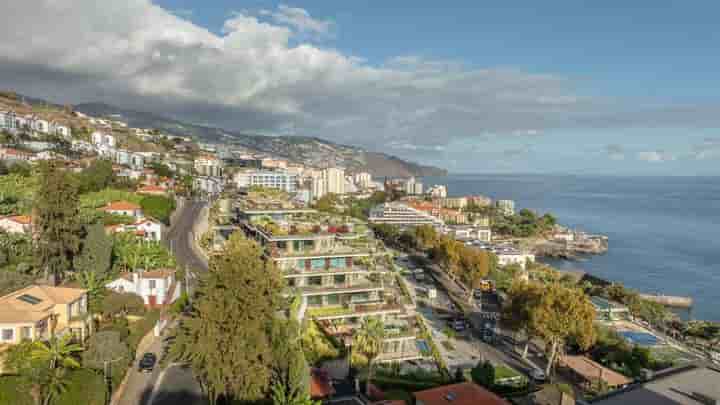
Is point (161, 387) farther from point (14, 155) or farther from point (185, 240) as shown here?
point (14, 155)

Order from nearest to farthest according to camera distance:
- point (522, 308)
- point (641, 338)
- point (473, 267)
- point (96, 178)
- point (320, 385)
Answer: point (320, 385), point (522, 308), point (641, 338), point (473, 267), point (96, 178)

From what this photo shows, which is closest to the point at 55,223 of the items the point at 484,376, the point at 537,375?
the point at 484,376

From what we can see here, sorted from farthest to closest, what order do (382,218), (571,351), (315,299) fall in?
(382,218)
(571,351)
(315,299)

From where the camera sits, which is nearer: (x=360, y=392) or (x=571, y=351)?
(x=360, y=392)

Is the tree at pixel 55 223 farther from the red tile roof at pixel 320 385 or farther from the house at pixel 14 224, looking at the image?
the red tile roof at pixel 320 385

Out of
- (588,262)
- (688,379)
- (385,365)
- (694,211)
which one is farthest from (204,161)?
(694,211)

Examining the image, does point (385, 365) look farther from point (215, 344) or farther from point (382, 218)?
point (382, 218)

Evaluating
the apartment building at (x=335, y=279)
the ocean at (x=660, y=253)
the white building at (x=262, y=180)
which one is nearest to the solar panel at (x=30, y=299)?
the apartment building at (x=335, y=279)
